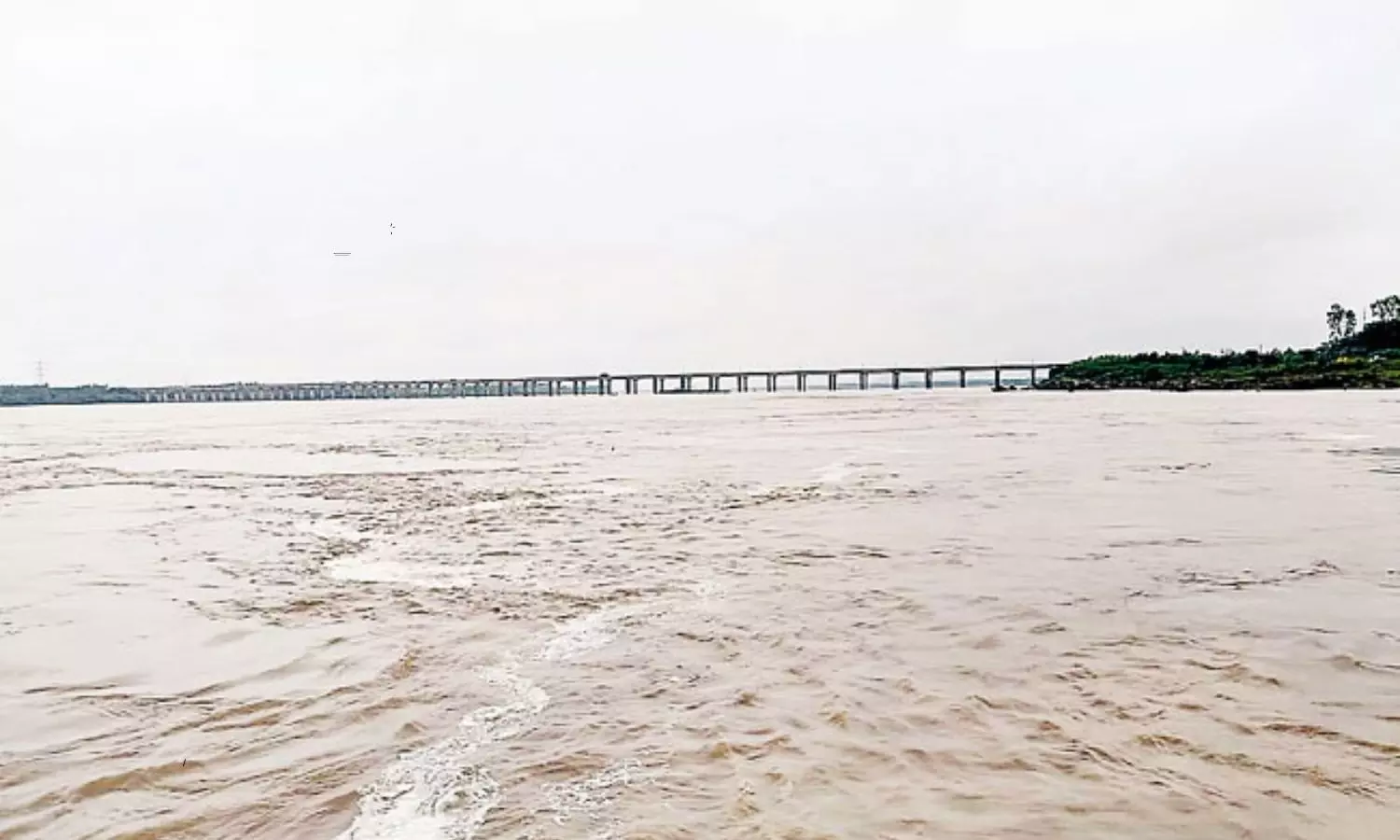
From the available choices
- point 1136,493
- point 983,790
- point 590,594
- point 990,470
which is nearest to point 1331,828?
point 983,790

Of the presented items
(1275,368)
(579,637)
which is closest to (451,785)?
(579,637)

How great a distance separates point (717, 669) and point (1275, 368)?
353 ft

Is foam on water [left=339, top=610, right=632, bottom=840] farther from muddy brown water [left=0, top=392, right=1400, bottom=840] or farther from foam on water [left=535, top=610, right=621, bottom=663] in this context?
foam on water [left=535, top=610, right=621, bottom=663]

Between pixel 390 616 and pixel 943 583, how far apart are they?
514 cm

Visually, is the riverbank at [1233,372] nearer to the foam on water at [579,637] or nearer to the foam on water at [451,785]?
the foam on water at [579,637]

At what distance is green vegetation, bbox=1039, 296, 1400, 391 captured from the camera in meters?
84.2

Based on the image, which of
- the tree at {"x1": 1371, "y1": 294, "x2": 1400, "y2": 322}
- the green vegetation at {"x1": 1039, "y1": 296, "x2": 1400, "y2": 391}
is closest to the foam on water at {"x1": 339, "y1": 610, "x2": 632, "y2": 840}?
the green vegetation at {"x1": 1039, "y1": 296, "x2": 1400, "y2": 391}

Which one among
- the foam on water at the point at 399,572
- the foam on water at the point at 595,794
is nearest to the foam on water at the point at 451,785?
the foam on water at the point at 595,794

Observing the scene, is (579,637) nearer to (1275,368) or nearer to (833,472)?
(833,472)

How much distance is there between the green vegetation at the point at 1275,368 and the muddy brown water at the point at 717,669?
79723 mm

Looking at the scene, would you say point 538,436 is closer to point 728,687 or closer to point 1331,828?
point 728,687

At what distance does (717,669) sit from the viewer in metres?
6.90

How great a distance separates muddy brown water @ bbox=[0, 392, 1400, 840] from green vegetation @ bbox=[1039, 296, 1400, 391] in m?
79.7

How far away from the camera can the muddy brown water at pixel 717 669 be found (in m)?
4.64
